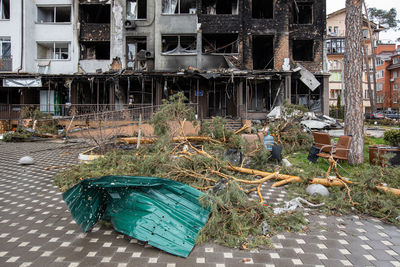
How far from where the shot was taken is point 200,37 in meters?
19.9

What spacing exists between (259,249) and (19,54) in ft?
77.7

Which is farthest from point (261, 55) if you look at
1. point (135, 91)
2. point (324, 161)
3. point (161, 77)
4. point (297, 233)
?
point (297, 233)

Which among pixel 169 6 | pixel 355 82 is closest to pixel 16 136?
pixel 169 6

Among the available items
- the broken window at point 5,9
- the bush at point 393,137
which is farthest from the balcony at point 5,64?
the bush at point 393,137

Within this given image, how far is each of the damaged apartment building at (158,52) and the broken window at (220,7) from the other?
0.08 m

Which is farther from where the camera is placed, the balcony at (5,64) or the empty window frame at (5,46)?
the empty window frame at (5,46)

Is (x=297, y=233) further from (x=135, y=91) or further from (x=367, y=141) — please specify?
(x=135, y=91)

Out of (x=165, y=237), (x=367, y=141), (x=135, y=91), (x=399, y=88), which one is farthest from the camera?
(x=399, y=88)

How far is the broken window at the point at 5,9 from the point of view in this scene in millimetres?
20984

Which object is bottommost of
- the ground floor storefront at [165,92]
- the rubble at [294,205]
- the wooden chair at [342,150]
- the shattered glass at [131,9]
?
the rubble at [294,205]

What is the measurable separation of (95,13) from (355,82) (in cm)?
2178

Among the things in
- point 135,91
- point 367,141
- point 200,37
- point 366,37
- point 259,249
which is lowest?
point 259,249

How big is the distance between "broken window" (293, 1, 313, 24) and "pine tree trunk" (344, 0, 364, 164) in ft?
50.1

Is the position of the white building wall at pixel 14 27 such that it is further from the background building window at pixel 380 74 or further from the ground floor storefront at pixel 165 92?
the background building window at pixel 380 74
